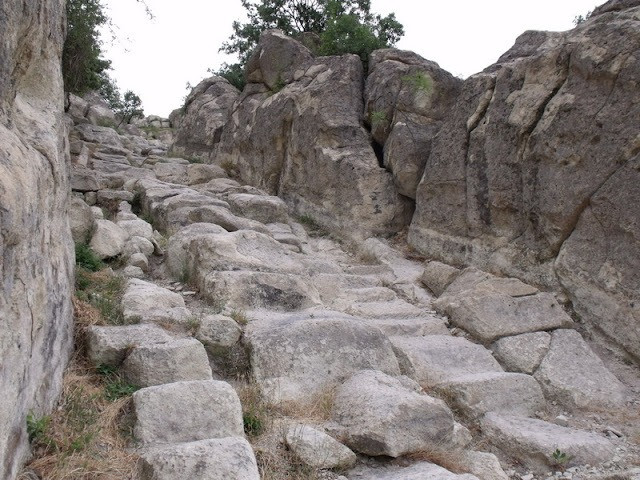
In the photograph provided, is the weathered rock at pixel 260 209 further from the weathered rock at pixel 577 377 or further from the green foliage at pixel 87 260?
the weathered rock at pixel 577 377

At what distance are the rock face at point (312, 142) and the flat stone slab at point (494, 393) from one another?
479 cm

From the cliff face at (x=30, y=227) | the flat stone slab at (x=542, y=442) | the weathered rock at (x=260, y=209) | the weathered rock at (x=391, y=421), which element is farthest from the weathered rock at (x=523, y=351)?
the weathered rock at (x=260, y=209)

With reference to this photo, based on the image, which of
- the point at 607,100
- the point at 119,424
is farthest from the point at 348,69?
the point at 119,424

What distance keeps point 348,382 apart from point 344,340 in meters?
0.52

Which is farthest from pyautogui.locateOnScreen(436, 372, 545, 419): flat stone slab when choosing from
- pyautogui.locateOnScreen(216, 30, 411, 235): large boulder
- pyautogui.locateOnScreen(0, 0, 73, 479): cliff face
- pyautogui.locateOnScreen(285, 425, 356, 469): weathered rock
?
pyautogui.locateOnScreen(216, 30, 411, 235): large boulder

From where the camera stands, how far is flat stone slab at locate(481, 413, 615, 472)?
12.8 ft

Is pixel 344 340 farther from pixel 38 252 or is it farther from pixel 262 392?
pixel 38 252

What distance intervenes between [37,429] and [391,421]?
2020 mm

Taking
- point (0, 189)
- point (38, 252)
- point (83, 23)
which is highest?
point (83, 23)

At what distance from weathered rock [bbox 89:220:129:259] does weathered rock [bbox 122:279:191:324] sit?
1111 millimetres

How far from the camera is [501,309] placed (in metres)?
5.98

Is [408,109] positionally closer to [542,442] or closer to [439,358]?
[439,358]

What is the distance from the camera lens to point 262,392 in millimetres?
4117

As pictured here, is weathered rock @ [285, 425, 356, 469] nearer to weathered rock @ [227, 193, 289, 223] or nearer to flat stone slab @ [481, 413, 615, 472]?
flat stone slab @ [481, 413, 615, 472]
